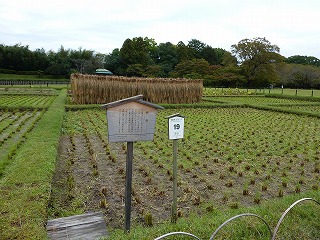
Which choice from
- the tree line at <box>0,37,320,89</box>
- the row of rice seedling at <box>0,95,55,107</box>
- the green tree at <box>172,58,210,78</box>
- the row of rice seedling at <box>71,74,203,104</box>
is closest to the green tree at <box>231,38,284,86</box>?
the tree line at <box>0,37,320,89</box>

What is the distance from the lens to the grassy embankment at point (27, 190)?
3.00 m

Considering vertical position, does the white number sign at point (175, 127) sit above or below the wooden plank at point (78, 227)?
above

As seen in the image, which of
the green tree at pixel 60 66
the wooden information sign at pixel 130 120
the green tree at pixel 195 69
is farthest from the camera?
the green tree at pixel 60 66

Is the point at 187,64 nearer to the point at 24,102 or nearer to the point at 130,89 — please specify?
the point at 130,89

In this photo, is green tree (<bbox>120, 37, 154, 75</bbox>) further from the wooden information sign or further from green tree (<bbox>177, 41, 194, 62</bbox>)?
the wooden information sign

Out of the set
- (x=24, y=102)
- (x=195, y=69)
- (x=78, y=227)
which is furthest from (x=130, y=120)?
(x=195, y=69)

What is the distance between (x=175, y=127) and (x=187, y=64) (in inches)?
1554

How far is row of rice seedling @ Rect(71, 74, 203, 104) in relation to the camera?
1661 centimetres

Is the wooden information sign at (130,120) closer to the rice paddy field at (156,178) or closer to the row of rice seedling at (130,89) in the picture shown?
the rice paddy field at (156,178)

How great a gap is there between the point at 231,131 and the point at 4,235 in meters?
7.96

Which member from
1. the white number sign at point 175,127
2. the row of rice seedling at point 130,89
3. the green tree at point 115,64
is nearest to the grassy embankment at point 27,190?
the white number sign at point 175,127

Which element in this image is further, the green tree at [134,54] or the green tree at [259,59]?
the green tree at [134,54]

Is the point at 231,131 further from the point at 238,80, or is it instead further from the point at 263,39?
the point at 263,39

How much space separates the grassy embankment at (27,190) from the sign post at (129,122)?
3.28ft
